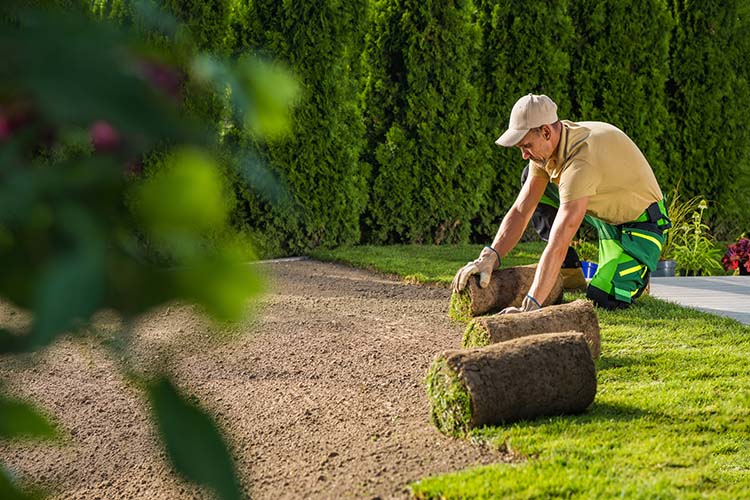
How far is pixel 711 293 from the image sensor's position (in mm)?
5977

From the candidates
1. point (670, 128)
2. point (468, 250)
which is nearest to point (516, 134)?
point (468, 250)

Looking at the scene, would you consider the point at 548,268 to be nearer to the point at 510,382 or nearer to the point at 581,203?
the point at 581,203

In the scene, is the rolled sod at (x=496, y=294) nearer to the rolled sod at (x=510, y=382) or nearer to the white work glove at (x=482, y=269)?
the white work glove at (x=482, y=269)

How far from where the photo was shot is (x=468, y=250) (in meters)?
7.80

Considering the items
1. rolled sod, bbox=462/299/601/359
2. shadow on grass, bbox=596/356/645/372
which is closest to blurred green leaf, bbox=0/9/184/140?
rolled sod, bbox=462/299/601/359

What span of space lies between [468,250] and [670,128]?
2.62 metres

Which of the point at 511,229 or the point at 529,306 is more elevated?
the point at 511,229

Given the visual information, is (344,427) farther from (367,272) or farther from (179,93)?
(367,272)

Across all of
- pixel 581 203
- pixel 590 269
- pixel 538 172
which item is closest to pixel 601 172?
pixel 538 172

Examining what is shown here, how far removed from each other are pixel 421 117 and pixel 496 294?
3.75m

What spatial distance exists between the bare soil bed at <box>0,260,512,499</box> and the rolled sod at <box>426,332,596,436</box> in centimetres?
11

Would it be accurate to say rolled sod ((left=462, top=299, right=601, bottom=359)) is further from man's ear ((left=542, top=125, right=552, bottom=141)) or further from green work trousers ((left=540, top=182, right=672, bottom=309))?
green work trousers ((left=540, top=182, right=672, bottom=309))

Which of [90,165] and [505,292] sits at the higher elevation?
[90,165]

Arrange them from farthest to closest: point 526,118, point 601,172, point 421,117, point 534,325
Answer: point 421,117
point 601,172
point 526,118
point 534,325
